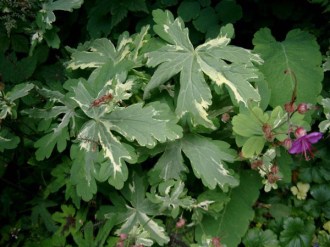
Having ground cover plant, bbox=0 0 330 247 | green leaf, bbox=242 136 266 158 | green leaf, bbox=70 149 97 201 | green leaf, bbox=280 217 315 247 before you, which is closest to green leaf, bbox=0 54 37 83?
ground cover plant, bbox=0 0 330 247

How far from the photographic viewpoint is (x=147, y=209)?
178cm

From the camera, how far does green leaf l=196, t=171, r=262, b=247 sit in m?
1.73

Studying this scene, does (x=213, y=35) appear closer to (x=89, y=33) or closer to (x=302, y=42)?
(x=302, y=42)

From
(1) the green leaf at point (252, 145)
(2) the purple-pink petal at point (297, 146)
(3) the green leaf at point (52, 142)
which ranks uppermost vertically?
(2) the purple-pink petal at point (297, 146)

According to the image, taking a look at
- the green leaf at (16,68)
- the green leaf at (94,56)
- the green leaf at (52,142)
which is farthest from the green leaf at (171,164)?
the green leaf at (16,68)

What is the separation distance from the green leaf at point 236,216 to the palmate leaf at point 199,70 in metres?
0.39

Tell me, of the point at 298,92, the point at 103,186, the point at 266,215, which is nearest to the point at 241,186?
the point at 266,215

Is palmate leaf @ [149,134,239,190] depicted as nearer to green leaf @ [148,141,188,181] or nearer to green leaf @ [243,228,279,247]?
green leaf @ [148,141,188,181]

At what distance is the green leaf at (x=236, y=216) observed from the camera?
5.68 feet

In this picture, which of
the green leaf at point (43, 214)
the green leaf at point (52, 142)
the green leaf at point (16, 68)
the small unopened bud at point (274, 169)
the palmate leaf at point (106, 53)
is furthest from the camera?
the green leaf at point (16, 68)

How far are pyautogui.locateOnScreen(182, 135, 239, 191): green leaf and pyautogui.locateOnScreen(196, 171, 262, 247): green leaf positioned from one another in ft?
0.58

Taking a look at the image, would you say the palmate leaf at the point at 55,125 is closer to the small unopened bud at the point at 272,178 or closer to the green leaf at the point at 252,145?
the green leaf at the point at 252,145

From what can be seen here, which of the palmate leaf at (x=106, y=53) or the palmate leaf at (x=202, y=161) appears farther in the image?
the palmate leaf at (x=106, y=53)

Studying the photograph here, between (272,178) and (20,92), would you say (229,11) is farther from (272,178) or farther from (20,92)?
(20,92)
